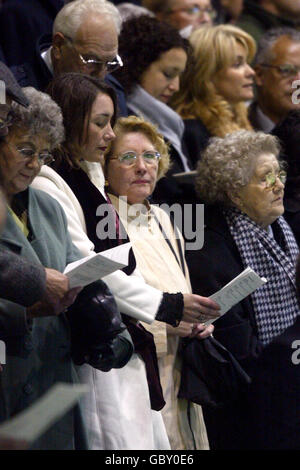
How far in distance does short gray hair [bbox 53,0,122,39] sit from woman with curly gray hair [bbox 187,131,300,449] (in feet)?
3.01

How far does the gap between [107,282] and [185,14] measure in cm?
311

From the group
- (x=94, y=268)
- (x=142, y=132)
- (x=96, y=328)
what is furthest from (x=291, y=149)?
(x=94, y=268)

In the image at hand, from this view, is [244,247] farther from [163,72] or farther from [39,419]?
[39,419]

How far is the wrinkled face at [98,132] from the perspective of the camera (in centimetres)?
469

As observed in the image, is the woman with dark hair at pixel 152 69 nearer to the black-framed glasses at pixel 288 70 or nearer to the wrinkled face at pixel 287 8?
the black-framed glasses at pixel 288 70

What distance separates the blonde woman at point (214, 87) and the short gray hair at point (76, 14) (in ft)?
3.84

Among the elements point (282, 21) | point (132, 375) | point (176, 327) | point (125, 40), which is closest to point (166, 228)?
point (176, 327)

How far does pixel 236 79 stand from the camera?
6691 millimetres

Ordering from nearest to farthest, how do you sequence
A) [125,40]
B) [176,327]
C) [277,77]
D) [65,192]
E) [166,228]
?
[65,192]
[176,327]
[166,228]
[125,40]
[277,77]

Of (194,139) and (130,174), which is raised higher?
(130,174)

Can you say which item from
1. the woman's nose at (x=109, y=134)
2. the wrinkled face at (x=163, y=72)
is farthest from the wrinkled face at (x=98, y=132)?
the wrinkled face at (x=163, y=72)
